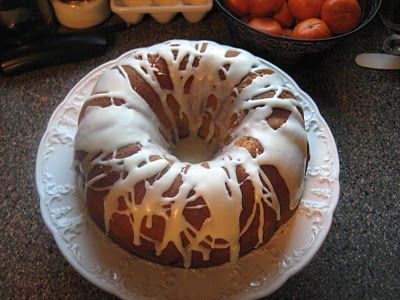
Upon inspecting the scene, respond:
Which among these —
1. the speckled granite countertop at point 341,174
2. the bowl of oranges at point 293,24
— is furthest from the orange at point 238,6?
the speckled granite countertop at point 341,174

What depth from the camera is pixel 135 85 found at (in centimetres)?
88

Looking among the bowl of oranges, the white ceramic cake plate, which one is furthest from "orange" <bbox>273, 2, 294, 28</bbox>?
the white ceramic cake plate

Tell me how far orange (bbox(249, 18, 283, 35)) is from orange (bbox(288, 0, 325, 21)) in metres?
0.05

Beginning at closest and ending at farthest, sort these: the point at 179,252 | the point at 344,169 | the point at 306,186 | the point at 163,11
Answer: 1. the point at 179,252
2. the point at 306,186
3. the point at 344,169
4. the point at 163,11

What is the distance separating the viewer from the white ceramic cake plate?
78cm

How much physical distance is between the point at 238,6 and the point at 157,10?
191 mm

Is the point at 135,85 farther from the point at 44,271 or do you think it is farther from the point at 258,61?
the point at 44,271

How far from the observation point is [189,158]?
0.95 m

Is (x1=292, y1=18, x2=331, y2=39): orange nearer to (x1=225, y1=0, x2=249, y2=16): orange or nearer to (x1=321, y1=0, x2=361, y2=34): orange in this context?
(x1=321, y1=0, x2=361, y2=34): orange

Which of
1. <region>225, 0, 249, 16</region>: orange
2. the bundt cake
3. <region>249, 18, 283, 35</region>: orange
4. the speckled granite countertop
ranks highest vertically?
<region>225, 0, 249, 16</region>: orange

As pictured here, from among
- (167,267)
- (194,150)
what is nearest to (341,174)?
(194,150)

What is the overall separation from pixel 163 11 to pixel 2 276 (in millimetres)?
661

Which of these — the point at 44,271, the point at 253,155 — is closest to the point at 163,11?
the point at 253,155

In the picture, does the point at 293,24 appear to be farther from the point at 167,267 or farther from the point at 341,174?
the point at 167,267
